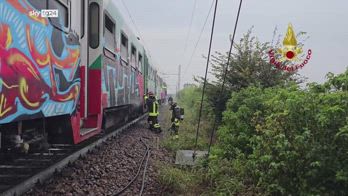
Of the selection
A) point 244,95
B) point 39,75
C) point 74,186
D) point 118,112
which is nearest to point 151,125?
point 118,112

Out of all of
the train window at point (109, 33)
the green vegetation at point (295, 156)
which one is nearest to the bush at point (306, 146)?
the green vegetation at point (295, 156)

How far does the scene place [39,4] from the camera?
227 inches

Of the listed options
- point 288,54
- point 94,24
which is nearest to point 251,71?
point 288,54

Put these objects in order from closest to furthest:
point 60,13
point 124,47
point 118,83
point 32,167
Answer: point 60,13 < point 32,167 < point 118,83 < point 124,47

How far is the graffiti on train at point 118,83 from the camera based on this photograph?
32.7ft

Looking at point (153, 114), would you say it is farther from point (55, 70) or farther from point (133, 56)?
point (55, 70)

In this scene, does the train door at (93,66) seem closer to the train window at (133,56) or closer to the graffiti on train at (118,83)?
the graffiti on train at (118,83)

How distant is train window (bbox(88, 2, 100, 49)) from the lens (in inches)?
361

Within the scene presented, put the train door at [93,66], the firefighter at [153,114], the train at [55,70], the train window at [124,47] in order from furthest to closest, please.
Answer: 1. the firefighter at [153,114]
2. the train window at [124,47]
3. the train door at [93,66]
4. the train at [55,70]

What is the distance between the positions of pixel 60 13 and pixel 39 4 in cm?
106

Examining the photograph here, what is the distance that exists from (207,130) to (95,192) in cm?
977

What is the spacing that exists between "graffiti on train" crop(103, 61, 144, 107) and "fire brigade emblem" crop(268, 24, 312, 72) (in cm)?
447

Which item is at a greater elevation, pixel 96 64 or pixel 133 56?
pixel 133 56

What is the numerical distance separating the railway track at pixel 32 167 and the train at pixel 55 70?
35 centimetres
